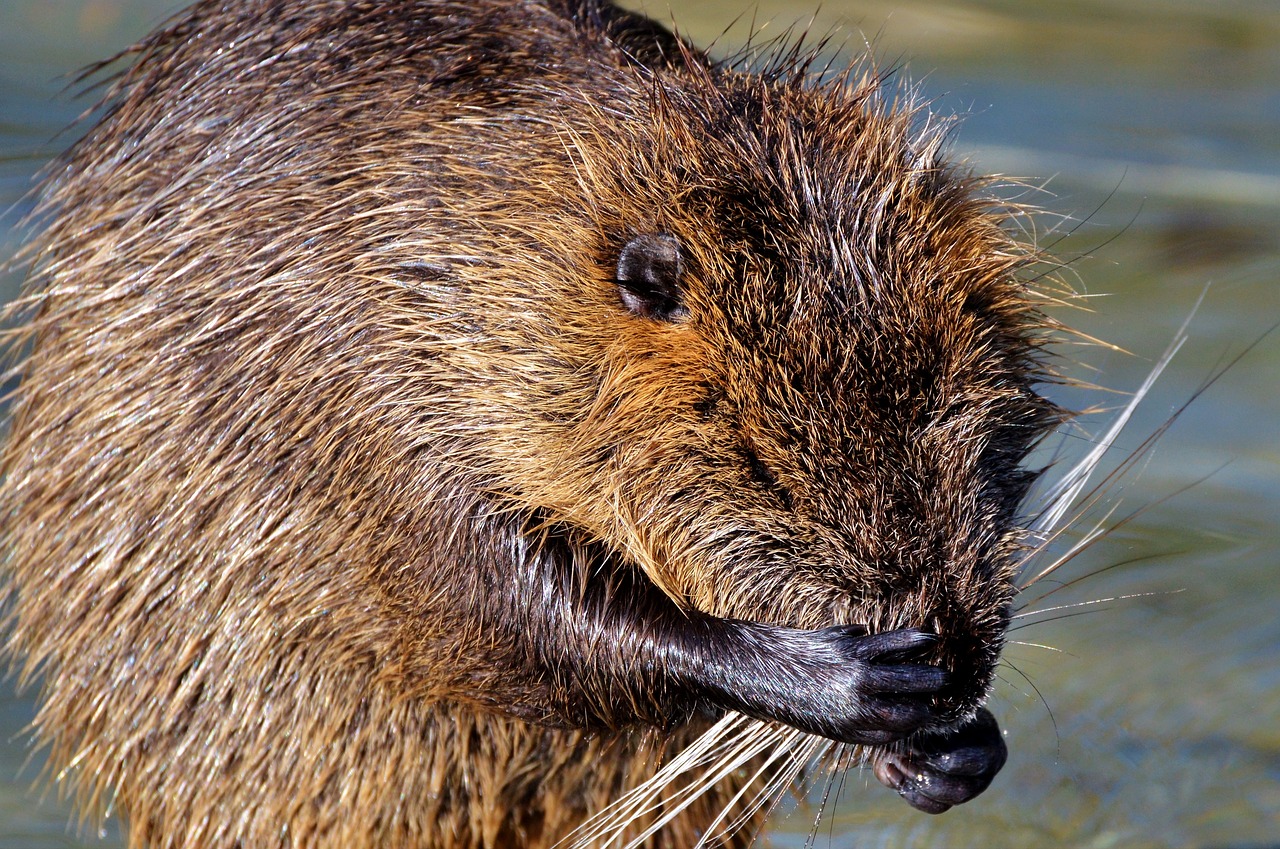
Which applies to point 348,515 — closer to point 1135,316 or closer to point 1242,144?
point 1135,316

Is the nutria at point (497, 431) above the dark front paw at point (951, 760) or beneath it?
above

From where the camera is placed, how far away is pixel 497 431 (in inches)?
136

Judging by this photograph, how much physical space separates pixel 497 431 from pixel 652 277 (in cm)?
43

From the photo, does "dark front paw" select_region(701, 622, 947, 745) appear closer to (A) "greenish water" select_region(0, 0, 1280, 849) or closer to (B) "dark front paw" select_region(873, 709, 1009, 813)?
(B) "dark front paw" select_region(873, 709, 1009, 813)

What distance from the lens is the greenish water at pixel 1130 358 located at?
4.60m

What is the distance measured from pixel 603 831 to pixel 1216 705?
6.52 ft

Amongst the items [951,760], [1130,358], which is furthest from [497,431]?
[1130,358]

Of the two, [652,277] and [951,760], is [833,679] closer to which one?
[951,760]

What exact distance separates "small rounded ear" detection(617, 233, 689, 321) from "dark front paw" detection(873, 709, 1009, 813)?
0.88m

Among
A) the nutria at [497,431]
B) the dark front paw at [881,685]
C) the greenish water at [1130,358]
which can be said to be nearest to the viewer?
the dark front paw at [881,685]

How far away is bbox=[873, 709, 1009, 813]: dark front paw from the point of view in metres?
3.28

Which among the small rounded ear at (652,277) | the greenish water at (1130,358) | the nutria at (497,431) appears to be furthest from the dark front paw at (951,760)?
the greenish water at (1130,358)

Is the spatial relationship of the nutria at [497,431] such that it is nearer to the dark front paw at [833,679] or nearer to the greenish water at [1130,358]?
the dark front paw at [833,679]

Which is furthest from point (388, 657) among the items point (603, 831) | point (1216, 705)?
point (1216, 705)
